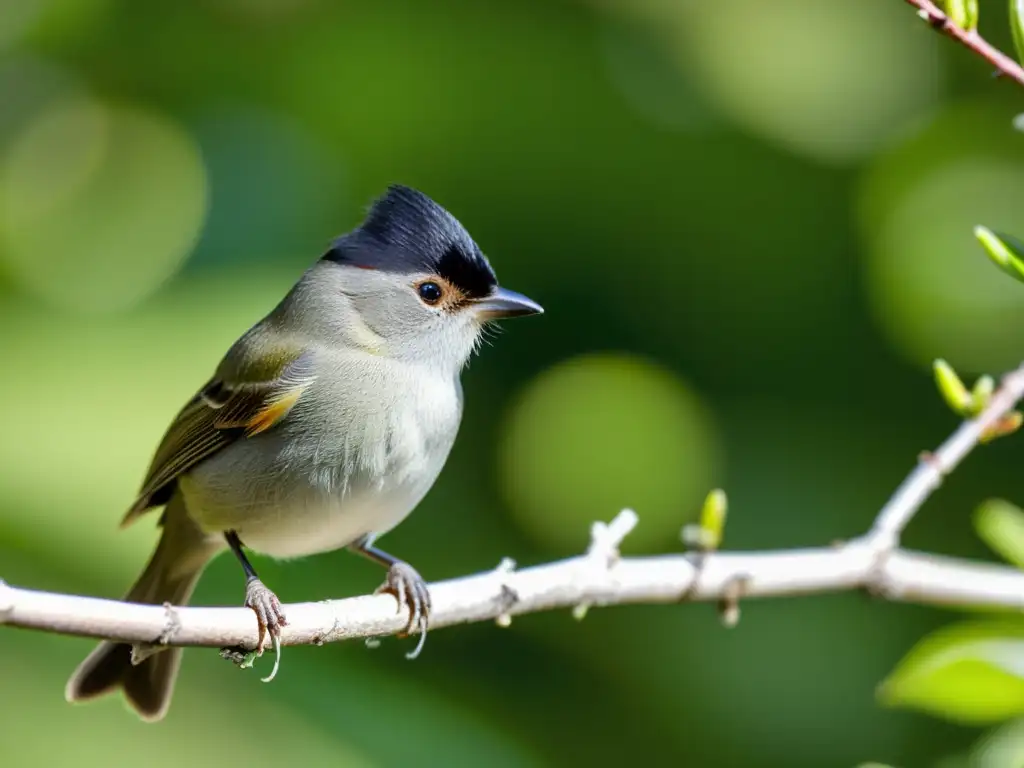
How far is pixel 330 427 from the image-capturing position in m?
2.34

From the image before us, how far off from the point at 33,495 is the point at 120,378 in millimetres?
425

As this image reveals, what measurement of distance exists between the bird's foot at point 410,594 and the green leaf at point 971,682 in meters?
0.80

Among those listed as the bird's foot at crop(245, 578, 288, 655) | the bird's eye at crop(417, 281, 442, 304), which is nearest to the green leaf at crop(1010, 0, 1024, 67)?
the bird's foot at crop(245, 578, 288, 655)

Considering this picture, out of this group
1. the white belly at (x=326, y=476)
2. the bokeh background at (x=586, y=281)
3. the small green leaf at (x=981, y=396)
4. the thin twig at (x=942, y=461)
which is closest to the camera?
the small green leaf at (x=981, y=396)

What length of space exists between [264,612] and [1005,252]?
3.90ft

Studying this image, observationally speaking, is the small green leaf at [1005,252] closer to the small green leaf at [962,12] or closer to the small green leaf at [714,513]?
the small green leaf at [962,12]

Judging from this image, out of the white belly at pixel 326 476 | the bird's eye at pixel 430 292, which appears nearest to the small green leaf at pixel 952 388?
the white belly at pixel 326 476

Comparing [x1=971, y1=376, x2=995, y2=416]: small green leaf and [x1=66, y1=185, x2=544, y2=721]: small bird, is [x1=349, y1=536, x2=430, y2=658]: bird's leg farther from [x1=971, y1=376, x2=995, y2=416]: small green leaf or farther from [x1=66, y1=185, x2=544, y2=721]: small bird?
[x1=971, y1=376, x2=995, y2=416]: small green leaf

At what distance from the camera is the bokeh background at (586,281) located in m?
3.16

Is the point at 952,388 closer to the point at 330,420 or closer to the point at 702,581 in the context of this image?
the point at 702,581

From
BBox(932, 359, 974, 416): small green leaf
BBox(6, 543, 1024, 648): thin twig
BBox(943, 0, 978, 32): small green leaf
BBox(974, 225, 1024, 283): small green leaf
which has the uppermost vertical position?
BBox(943, 0, 978, 32): small green leaf

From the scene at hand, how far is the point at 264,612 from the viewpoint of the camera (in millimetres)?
1921

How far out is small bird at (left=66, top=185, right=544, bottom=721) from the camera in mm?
2324

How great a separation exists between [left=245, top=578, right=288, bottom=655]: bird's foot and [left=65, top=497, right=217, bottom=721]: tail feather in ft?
1.20
